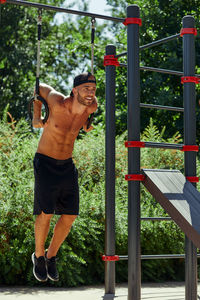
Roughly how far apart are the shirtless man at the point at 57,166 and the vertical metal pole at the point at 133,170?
371 millimetres

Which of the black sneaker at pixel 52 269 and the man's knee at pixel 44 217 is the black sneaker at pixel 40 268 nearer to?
the black sneaker at pixel 52 269

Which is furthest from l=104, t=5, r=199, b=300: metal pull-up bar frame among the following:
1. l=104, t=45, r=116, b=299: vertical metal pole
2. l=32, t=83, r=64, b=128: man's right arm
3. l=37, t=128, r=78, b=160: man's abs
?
l=104, t=45, r=116, b=299: vertical metal pole

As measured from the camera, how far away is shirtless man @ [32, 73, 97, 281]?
4.10 m

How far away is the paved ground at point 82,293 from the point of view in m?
5.33

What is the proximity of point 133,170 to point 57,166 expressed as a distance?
0.64m

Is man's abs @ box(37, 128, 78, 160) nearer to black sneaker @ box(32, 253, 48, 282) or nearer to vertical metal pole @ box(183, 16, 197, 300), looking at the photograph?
black sneaker @ box(32, 253, 48, 282)

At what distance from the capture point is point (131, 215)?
4.27 metres

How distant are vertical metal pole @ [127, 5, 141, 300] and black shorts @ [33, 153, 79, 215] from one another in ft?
1.59

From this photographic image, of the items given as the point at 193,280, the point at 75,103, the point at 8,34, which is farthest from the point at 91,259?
the point at 8,34

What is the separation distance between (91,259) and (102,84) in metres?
8.93

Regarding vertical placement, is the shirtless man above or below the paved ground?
above

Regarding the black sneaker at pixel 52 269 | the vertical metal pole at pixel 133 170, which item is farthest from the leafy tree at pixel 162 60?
the black sneaker at pixel 52 269

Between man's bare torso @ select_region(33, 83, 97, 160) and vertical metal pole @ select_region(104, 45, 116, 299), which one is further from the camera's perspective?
vertical metal pole @ select_region(104, 45, 116, 299)

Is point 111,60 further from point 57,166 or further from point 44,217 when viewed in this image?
point 44,217
